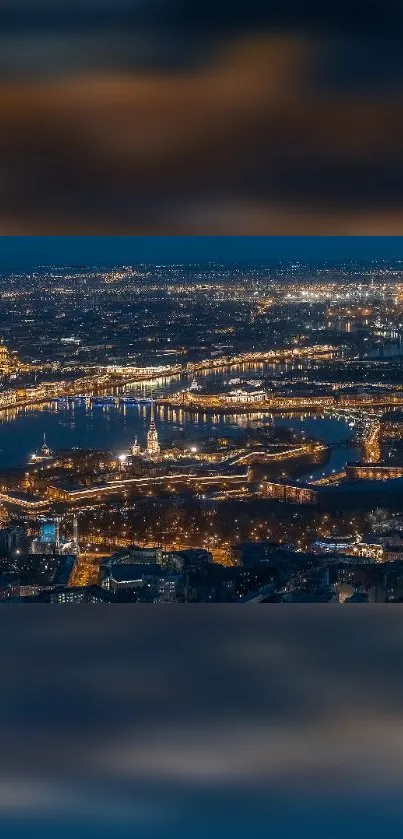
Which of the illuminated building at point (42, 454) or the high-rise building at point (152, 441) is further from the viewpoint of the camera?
the high-rise building at point (152, 441)

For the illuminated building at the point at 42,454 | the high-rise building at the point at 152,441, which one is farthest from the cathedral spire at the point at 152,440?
the illuminated building at the point at 42,454

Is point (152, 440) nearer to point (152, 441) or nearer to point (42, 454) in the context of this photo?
point (152, 441)

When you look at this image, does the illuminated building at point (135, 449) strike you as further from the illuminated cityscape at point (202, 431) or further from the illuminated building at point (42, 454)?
the illuminated building at point (42, 454)

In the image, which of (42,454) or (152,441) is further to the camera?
(152,441)
